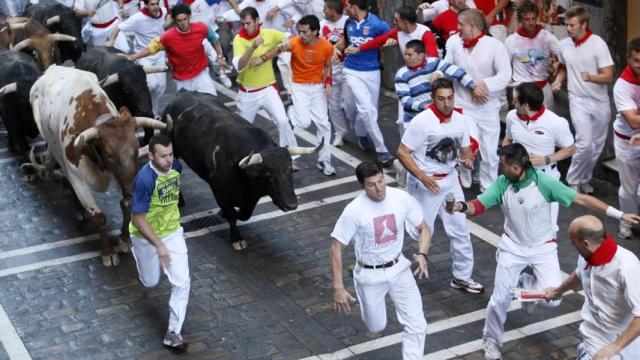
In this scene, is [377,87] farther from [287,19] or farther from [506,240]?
[506,240]

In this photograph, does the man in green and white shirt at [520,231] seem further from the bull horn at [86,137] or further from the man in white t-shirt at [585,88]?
the bull horn at [86,137]

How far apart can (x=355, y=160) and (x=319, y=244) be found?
300 cm

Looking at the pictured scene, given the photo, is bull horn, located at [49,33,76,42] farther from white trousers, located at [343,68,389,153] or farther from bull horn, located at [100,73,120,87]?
white trousers, located at [343,68,389,153]

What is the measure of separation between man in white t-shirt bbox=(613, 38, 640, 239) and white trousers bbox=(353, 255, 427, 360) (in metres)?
4.22

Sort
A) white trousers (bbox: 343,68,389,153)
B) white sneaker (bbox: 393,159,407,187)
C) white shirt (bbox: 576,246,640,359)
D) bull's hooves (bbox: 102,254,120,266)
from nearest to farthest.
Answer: white shirt (bbox: 576,246,640,359)
white sneaker (bbox: 393,159,407,187)
bull's hooves (bbox: 102,254,120,266)
white trousers (bbox: 343,68,389,153)

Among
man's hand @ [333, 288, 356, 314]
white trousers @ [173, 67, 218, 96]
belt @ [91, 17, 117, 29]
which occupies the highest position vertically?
man's hand @ [333, 288, 356, 314]

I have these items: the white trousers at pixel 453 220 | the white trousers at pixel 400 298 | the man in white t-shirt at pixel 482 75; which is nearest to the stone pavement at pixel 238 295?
the white trousers at pixel 453 220

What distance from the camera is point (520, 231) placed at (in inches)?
422

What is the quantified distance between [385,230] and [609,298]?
7.11ft

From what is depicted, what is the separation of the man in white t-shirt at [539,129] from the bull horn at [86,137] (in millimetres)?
4799

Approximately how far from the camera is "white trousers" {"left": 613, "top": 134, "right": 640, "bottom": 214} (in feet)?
44.5

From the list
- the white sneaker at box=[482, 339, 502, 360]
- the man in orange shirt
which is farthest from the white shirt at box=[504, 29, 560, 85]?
the white sneaker at box=[482, 339, 502, 360]

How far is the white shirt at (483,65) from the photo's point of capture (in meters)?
14.4

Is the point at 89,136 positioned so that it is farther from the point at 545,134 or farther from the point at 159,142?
the point at 545,134
